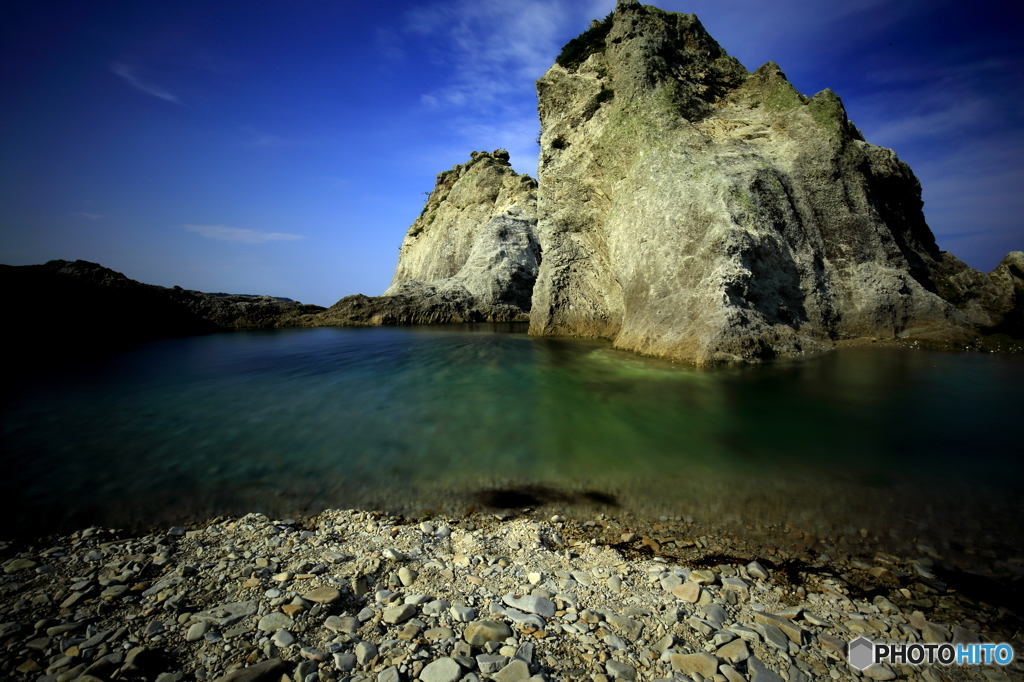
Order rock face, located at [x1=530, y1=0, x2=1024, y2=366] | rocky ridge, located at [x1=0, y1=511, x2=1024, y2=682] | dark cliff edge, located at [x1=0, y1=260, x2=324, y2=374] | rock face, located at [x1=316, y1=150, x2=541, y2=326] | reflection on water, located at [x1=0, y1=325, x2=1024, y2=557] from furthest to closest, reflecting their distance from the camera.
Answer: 1. rock face, located at [x1=316, y1=150, x2=541, y2=326]
2. dark cliff edge, located at [x1=0, y1=260, x2=324, y2=374]
3. rock face, located at [x1=530, y1=0, x2=1024, y2=366]
4. reflection on water, located at [x1=0, y1=325, x2=1024, y2=557]
5. rocky ridge, located at [x1=0, y1=511, x2=1024, y2=682]

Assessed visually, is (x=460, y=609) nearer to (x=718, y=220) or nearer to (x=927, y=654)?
(x=927, y=654)

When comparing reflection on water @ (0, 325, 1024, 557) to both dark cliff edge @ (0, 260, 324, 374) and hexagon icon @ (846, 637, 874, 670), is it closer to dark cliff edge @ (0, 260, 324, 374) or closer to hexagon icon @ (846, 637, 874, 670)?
hexagon icon @ (846, 637, 874, 670)

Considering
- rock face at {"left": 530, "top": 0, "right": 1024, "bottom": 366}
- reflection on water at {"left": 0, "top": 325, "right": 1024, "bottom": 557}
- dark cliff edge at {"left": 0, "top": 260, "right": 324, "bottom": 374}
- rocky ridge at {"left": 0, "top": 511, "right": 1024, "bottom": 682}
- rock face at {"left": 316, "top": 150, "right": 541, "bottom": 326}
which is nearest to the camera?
rocky ridge at {"left": 0, "top": 511, "right": 1024, "bottom": 682}

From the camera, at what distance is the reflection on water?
3971 millimetres

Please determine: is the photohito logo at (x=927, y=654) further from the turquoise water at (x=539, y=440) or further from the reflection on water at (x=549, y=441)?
the turquoise water at (x=539, y=440)

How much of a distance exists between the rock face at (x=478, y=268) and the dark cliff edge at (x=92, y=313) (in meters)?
5.75

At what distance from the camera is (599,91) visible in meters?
15.3

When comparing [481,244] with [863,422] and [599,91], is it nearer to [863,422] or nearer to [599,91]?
[599,91]

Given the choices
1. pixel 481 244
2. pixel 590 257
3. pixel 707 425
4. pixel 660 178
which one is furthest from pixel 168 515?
pixel 481 244

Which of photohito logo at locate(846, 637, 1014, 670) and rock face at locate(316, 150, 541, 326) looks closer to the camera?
photohito logo at locate(846, 637, 1014, 670)

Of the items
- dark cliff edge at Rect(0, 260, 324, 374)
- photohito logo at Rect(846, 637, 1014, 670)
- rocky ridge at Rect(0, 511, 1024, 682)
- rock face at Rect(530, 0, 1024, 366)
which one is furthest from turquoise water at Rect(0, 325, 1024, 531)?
dark cliff edge at Rect(0, 260, 324, 374)

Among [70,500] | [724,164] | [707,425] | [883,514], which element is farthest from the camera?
[724,164]

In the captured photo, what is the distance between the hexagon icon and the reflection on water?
1196 millimetres

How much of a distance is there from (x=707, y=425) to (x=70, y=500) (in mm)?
7390
